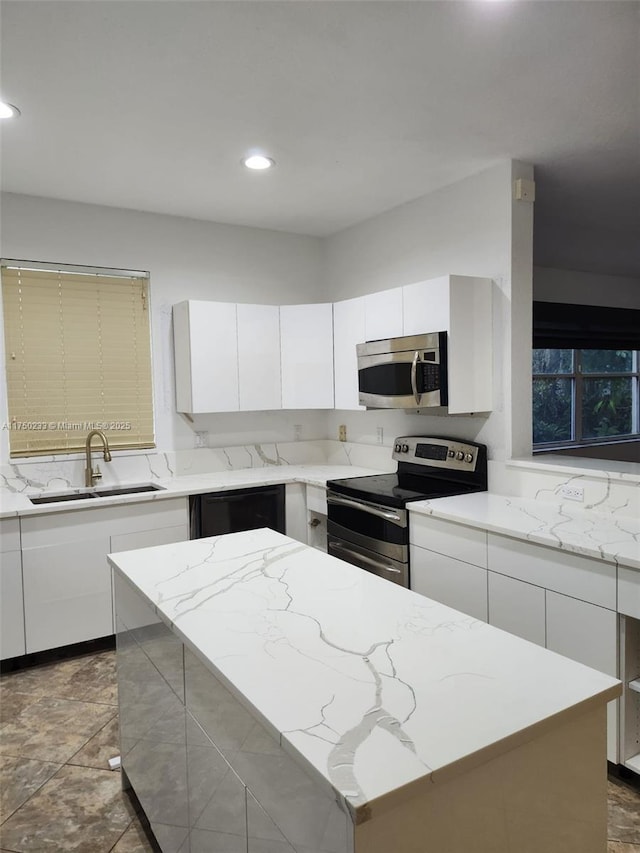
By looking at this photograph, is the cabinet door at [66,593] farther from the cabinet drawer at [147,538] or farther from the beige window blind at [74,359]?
the beige window blind at [74,359]

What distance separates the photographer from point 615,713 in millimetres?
2141

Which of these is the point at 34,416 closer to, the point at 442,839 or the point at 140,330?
the point at 140,330

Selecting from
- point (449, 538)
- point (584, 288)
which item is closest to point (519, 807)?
point (449, 538)

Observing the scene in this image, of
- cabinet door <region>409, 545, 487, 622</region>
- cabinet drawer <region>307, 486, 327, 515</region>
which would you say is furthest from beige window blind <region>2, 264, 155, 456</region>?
cabinet door <region>409, 545, 487, 622</region>

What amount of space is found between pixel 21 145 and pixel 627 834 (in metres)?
3.66

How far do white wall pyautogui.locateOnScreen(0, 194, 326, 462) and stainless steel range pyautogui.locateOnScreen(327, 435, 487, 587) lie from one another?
111cm

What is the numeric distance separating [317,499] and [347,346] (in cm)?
102

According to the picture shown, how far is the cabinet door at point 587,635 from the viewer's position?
2.10 m

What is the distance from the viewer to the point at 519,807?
1.03 metres

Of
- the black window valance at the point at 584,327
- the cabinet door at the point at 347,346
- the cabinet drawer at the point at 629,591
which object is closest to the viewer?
the cabinet drawer at the point at 629,591

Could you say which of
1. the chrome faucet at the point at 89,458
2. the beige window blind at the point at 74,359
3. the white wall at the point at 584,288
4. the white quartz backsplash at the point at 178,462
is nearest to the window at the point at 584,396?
the white wall at the point at 584,288

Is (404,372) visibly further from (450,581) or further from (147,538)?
(147,538)

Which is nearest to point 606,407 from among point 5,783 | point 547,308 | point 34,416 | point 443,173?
point 547,308

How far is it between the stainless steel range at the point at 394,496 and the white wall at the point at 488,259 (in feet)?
0.40
